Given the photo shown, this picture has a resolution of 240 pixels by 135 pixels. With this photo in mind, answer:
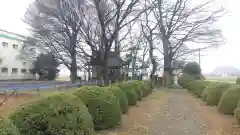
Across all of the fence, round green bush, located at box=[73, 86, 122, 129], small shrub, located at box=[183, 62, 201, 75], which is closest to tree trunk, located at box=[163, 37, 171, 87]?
small shrub, located at box=[183, 62, 201, 75]

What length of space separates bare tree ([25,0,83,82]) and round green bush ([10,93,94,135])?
23646mm

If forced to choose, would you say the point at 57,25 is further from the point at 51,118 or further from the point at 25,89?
the point at 51,118

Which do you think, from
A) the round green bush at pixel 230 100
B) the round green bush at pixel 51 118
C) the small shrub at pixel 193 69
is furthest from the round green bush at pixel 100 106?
the small shrub at pixel 193 69

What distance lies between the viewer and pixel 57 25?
36219 mm

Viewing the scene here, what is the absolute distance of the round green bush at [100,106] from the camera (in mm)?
9383

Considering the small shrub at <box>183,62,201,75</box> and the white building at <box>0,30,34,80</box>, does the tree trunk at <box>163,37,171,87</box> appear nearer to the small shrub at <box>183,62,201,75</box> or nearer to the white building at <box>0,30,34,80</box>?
the small shrub at <box>183,62,201,75</box>

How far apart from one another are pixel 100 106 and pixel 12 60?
53.8 meters

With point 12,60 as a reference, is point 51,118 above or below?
below

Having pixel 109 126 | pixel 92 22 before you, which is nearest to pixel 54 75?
pixel 92 22

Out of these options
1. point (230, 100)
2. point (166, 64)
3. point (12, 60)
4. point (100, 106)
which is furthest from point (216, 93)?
point (12, 60)

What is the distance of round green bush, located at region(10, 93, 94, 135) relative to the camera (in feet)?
21.5

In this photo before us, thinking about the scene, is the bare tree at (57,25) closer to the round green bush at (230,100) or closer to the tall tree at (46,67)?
the tall tree at (46,67)

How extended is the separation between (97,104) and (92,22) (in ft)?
79.1

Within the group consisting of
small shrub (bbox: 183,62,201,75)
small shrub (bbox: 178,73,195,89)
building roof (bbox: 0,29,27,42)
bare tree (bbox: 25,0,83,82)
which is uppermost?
building roof (bbox: 0,29,27,42)
